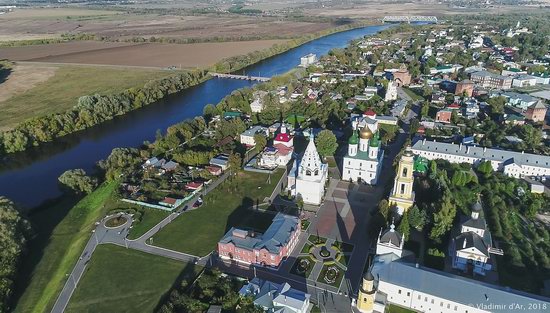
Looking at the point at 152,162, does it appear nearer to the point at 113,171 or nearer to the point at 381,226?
the point at 113,171

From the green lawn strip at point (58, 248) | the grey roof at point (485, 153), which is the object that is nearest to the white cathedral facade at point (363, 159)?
the grey roof at point (485, 153)

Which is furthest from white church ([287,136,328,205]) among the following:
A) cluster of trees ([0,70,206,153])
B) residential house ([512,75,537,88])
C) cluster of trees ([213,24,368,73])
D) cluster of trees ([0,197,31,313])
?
cluster of trees ([213,24,368,73])

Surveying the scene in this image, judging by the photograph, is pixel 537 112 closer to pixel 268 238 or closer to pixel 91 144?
pixel 268 238

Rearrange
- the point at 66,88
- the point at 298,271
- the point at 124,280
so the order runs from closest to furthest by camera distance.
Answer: the point at 124,280 → the point at 298,271 → the point at 66,88

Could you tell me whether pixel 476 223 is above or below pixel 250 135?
above

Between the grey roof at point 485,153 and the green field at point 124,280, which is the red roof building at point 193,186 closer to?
the green field at point 124,280

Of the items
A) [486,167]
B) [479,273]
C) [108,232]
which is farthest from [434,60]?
[108,232]

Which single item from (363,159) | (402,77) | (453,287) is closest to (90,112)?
(363,159)
